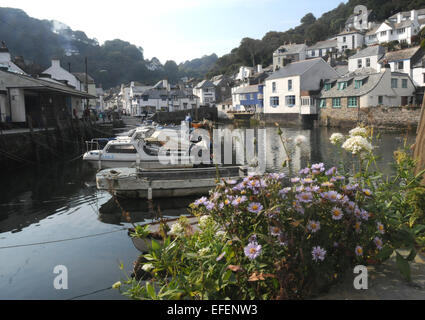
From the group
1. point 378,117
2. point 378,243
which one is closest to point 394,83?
point 378,117

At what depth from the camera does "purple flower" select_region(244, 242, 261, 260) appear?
9.89 feet

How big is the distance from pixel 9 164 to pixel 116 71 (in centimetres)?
13782

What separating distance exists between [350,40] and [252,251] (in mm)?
95646

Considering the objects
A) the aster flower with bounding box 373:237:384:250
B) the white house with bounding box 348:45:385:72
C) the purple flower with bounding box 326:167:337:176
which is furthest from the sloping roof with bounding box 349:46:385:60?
the aster flower with bounding box 373:237:384:250

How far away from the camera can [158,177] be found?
13.4 meters

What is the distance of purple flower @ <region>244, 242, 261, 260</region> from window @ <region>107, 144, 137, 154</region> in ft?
53.0

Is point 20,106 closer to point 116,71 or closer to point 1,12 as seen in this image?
point 116,71

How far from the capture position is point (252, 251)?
308 cm

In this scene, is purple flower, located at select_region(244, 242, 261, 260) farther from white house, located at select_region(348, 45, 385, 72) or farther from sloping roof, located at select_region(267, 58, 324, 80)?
white house, located at select_region(348, 45, 385, 72)

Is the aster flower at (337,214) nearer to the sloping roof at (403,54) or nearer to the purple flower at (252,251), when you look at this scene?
the purple flower at (252,251)

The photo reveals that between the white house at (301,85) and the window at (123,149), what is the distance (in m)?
38.3

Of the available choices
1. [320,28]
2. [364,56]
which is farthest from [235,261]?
[320,28]

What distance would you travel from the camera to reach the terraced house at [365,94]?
41.7 m

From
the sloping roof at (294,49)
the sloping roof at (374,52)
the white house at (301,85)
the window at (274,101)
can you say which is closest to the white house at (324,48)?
the sloping roof at (294,49)
